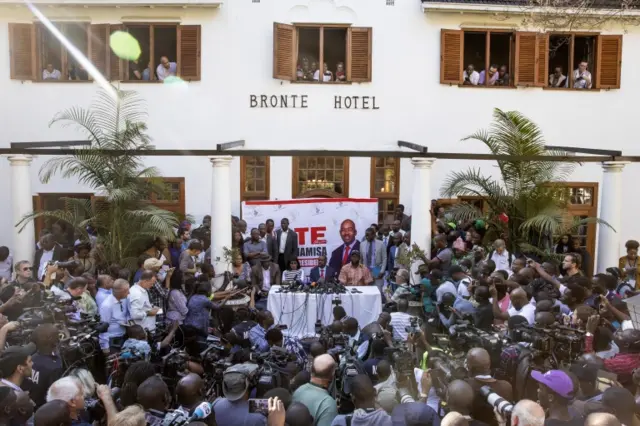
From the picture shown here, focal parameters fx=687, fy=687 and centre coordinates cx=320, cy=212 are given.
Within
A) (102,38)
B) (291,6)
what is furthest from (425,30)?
(102,38)

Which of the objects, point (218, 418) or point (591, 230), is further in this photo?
point (591, 230)

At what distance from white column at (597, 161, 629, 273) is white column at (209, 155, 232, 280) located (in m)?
7.61

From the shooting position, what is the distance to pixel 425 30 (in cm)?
1658

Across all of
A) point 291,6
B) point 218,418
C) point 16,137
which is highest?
point 291,6

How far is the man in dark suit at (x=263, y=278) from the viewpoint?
12492 millimetres

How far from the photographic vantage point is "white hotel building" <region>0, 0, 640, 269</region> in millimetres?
16203

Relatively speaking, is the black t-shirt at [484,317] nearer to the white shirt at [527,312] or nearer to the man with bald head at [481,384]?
the white shirt at [527,312]

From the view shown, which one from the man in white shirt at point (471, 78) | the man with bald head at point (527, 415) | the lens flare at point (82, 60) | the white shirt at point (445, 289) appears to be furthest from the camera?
the man in white shirt at point (471, 78)

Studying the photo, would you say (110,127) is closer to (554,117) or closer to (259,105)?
(259,105)

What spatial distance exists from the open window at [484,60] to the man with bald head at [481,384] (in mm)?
11545

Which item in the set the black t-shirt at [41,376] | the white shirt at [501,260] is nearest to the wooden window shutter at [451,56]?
the white shirt at [501,260]

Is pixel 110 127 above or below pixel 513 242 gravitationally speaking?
above

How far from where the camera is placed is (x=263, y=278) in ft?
42.9

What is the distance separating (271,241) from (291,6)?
5.79 meters
